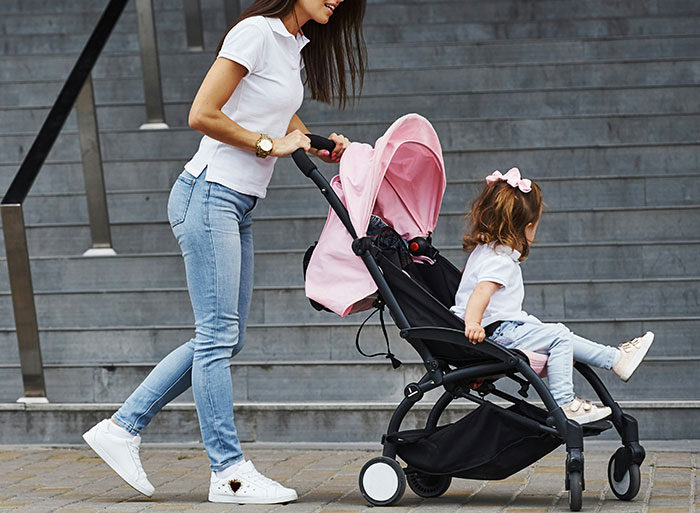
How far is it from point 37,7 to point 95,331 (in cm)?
401

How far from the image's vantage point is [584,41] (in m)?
7.57

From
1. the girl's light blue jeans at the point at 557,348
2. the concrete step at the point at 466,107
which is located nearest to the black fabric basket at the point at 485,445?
the girl's light blue jeans at the point at 557,348

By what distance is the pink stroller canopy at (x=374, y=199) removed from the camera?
3.86 meters

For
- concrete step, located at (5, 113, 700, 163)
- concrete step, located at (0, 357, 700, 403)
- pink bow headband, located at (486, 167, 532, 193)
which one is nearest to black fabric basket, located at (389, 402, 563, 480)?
pink bow headband, located at (486, 167, 532, 193)

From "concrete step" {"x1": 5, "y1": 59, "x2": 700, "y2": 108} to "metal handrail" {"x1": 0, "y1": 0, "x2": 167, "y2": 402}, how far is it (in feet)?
1.96

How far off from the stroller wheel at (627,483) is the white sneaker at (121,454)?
5.06ft

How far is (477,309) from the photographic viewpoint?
148 inches

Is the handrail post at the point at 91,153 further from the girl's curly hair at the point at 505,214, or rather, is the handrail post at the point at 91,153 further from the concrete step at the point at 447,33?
the girl's curly hair at the point at 505,214

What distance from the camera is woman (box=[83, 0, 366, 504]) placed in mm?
3844

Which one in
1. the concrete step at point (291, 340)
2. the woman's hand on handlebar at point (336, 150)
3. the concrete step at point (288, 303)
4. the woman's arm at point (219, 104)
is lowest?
the concrete step at point (291, 340)

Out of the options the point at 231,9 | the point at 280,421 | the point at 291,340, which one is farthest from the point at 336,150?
the point at 231,9

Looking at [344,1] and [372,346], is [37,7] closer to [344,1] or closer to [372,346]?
[372,346]

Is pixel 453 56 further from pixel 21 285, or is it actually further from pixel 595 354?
pixel 595 354

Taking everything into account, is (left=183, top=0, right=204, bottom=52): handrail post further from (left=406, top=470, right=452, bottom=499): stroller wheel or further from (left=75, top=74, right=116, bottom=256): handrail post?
(left=406, top=470, right=452, bottom=499): stroller wheel
